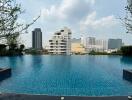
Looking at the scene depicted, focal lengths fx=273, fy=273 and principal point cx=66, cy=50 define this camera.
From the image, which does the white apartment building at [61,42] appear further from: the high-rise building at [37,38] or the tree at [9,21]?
the tree at [9,21]

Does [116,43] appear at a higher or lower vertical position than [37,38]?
lower

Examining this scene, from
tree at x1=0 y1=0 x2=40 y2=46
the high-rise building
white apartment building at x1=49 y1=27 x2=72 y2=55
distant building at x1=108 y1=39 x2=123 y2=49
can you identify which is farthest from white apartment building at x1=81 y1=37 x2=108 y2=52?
tree at x1=0 y1=0 x2=40 y2=46

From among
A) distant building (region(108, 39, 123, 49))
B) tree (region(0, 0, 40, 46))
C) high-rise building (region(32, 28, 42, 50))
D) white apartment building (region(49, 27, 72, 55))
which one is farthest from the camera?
white apartment building (region(49, 27, 72, 55))

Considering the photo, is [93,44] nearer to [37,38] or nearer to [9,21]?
[37,38]

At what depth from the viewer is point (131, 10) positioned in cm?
892

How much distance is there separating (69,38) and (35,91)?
207ft

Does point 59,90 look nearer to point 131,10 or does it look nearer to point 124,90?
point 124,90

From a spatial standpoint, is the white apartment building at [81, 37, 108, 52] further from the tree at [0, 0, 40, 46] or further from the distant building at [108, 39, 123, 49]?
the tree at [0, 0, 40, 46]

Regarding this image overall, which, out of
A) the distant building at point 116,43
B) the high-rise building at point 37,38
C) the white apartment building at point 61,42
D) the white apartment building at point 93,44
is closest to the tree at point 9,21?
the high-rise building at point 37,38

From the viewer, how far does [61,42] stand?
67750 millimetres

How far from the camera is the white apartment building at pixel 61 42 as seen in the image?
219 ft

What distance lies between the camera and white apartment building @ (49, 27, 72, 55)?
2633 inches

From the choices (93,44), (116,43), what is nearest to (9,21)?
(116,43)

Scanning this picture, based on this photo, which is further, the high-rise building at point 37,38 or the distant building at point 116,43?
the distant building at point 116,43
